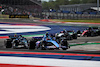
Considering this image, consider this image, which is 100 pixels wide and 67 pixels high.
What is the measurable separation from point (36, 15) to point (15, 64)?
31.6 m

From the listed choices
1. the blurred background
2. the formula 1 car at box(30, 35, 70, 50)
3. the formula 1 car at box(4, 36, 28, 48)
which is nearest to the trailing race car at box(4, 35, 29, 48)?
the formula 1 car at box(4, 36, 28, 48)

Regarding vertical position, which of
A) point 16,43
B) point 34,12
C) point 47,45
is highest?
point 34,12

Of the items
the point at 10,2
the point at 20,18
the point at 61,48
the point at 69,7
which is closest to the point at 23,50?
the point at 61,48

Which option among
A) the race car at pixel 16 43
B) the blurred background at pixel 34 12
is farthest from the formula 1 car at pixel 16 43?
the blurred background at pixel 34 12

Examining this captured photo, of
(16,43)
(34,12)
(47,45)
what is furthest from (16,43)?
(34,12)

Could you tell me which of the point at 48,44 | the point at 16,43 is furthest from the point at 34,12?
the point at 48,44

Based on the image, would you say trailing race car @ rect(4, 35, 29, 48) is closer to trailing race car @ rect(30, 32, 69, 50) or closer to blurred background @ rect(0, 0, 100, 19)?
trailing race car @ rect(30, 32, 69, 50)

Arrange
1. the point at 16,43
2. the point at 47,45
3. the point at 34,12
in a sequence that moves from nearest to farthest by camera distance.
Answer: the point at 47,45 < the point at 16,43 < the point at 34,12

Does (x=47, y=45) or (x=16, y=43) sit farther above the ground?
(x=16, y=43)

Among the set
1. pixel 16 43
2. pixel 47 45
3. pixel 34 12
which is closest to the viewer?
pixel 47 45

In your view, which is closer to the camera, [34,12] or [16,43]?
[16,43]

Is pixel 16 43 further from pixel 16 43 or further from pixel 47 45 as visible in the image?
pixel 47 45

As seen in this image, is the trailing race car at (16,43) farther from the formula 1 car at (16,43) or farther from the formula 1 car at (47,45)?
the formula 1 car at (47,45)

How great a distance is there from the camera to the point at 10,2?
145 feet
